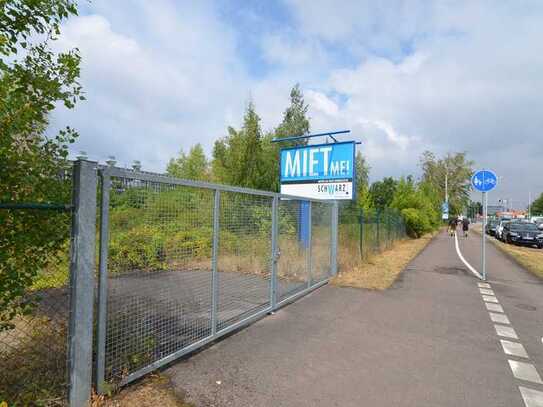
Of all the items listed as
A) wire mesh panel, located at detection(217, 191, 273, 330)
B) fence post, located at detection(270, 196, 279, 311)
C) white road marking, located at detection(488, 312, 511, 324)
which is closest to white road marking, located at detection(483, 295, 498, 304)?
white road marking, located at detection(488, 312, 511, 324)

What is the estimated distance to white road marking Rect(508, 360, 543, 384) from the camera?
374 centimetres

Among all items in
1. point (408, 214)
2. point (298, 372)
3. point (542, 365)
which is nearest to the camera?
point (298, 372)

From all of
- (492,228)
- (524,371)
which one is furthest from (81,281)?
(492,228)

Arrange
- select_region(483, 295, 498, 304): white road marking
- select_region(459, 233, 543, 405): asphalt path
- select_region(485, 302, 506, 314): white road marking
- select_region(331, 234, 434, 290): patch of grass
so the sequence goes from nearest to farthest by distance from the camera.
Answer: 1. select_region(459, 233, 543, 405): asphalt path
2. select_region(485, 302, 506, 314): white road marking
3. select_region(483, 295, 498, 304): white road marking
4. select_region(331, 234, 434, 290): patch of grass

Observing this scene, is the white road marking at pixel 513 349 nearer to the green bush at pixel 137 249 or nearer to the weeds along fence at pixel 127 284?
the weeds along fence at pixel 127 284

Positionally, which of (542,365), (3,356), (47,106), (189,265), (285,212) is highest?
(47,106)

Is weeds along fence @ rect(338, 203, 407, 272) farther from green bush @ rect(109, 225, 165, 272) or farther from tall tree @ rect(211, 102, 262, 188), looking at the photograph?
green bush @ rect(109, 225, 165, 272)

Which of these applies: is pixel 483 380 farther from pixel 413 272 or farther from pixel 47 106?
pixel 413 272

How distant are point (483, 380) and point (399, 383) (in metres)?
0.93

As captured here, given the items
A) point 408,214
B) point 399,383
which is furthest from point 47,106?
point 408,214

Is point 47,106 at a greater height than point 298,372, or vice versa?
point 47,106

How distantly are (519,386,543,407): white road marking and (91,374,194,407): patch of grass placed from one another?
3118 millimetres

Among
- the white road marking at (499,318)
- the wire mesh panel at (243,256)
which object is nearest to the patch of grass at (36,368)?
the wire mesh panel at (243,256)

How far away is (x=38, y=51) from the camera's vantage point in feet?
9.76
